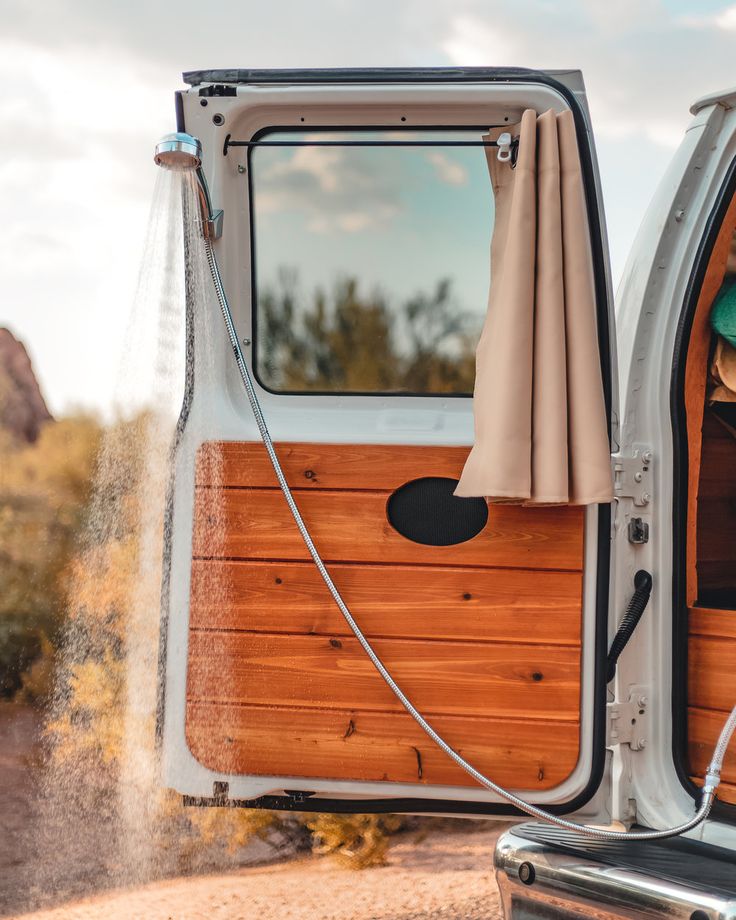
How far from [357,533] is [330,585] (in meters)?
0.14

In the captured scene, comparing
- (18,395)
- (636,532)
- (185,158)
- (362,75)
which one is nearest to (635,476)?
(636,532)

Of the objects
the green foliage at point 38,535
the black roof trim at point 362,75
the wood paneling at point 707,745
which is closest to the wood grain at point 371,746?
the wood paneling at point 707,745

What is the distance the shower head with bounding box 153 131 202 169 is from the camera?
7.59ft

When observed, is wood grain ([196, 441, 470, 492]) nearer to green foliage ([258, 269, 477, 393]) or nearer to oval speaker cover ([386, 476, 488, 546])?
oval speaker cover ([386, 476, 488, 546])

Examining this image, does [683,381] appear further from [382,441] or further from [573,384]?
[382,441]

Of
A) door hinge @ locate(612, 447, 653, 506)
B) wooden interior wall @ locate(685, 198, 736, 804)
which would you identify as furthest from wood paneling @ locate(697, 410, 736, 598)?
door hinge @ locate(612, 447, 653, 506)

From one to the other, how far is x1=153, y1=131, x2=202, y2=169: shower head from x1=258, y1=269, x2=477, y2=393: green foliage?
15.0 inches

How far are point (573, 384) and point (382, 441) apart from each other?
0.46 meters

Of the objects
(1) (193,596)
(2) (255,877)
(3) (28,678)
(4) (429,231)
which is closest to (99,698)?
(2) (255,877)

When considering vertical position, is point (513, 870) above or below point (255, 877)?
above

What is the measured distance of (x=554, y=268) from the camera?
231 centimetres

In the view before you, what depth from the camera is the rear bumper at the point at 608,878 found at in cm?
208

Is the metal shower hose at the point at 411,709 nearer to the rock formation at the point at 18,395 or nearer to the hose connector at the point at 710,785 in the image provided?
the hose connector at the point at 710,785

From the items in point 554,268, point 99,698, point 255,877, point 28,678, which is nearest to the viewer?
point 554,268
